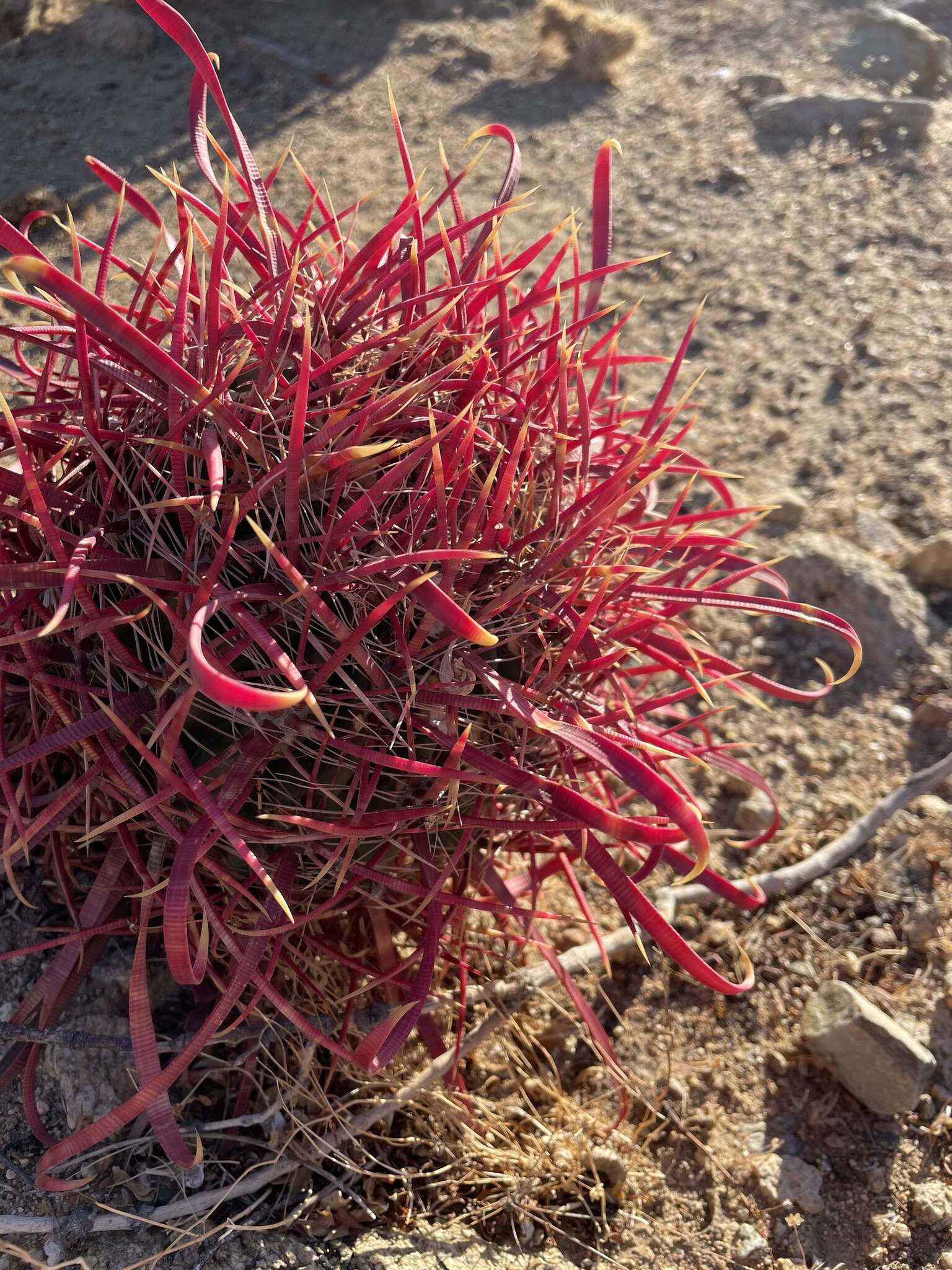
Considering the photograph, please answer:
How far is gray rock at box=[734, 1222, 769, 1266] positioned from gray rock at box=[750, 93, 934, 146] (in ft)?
9.13

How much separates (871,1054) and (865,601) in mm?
799

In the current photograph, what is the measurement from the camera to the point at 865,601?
1.86 m

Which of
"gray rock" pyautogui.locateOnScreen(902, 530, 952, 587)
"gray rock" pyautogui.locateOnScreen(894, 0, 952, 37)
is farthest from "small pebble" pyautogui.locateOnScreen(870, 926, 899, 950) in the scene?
"gray rock" pyautogui.locateOnScreen(894, 0, 952, 37)

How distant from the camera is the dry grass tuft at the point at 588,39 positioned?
10.9 ft

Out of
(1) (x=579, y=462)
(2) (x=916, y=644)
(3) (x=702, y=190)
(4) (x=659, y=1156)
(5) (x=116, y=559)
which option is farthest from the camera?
(3) (x=702, y=190)

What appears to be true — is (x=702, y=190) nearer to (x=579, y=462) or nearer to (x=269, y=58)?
(x=269, y=58)

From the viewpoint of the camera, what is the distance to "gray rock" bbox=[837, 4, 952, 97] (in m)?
3.27

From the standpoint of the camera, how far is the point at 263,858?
0.99m

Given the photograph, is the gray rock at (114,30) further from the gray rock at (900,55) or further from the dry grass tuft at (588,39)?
the gray rock at (900,55)

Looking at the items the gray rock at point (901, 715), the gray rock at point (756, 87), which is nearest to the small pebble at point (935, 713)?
the gray rock at point (901, 715)

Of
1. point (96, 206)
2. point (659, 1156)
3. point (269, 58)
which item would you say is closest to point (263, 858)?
point (659, 1156)

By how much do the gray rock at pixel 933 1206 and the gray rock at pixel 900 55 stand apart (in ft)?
10.2

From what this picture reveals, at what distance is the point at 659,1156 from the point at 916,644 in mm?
964

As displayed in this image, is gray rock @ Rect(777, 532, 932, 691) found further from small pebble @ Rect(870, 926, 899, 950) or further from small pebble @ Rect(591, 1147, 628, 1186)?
A: small pebble @ Rect(591, 1147, 628, 1186)
